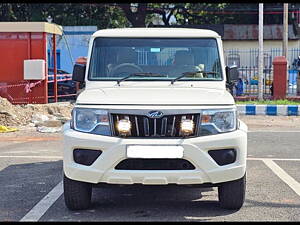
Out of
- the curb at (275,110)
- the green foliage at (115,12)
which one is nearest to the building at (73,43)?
the green foliage at (115,12)

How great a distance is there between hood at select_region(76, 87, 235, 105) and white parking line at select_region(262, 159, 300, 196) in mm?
1806

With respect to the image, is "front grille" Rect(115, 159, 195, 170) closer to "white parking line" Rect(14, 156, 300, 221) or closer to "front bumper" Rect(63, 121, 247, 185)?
"front bumper" Rect(63, 121, 247, 185)

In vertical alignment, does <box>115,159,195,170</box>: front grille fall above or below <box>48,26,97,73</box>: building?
below

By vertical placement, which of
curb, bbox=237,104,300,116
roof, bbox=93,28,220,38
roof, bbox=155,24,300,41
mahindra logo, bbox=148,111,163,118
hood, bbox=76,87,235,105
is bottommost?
curb, bbox=237,104,300,116

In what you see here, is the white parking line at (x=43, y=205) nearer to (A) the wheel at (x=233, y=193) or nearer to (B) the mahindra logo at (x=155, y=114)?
(B) the mahindra logo at (x=155, y=114)

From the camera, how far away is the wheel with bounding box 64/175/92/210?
582 cm

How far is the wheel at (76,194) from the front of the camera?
19.1 feet

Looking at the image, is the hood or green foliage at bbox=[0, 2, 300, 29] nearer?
the hood

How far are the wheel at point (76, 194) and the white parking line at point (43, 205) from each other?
326 millimetres

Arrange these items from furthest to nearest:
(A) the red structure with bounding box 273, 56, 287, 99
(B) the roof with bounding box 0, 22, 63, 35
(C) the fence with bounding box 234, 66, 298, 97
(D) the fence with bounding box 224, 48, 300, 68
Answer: (D) the fence with bounding box 224, 48, 300, 68 < (C) the fence with bounding box 234, 66, 298, 97 < (A) the red structure with bounding box 273, 56, 287, 99 < (B) the roof with bounding box 0, 22, 63, 35

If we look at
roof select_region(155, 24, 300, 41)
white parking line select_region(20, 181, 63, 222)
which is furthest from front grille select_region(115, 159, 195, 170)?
roof select_region(155, 24, 300, 41)

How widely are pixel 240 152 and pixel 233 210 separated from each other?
2.55ft

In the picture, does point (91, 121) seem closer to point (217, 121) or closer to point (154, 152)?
point (154, 152)

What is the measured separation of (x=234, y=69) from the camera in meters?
7.27
